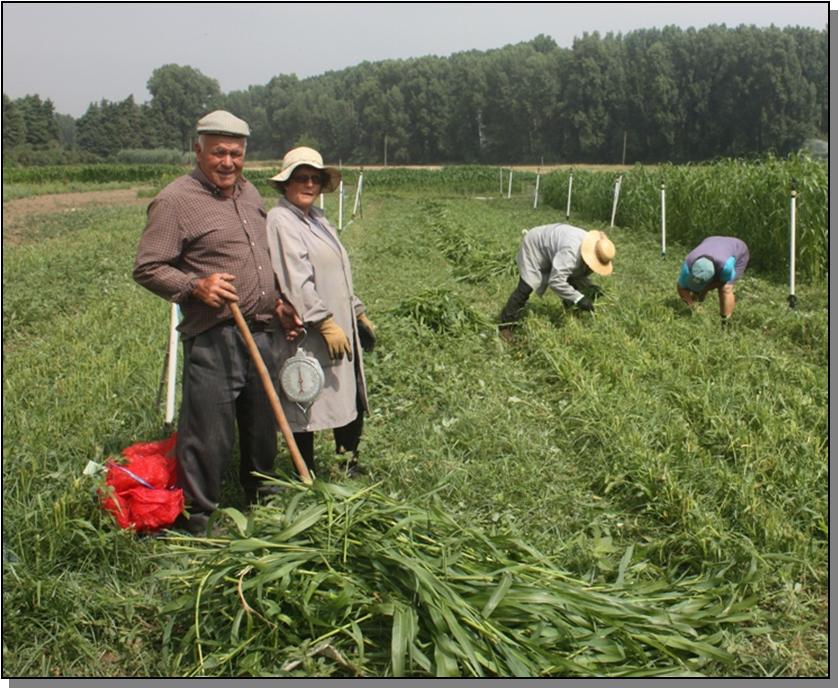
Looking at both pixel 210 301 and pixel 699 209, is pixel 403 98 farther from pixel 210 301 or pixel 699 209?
pixel 210 301

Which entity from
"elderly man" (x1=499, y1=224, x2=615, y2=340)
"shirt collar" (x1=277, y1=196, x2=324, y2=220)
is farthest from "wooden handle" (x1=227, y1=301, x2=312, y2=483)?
"elderly man" (x1=499, y1=224, x2=615, y2=340)

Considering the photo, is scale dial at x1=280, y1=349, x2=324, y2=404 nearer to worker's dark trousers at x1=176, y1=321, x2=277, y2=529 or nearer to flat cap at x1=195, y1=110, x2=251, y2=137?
worker's dark trousers at x1=176, y1=321, x2=277, y2=529

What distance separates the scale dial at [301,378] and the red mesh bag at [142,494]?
2.16ft

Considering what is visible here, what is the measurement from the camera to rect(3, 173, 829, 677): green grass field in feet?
9.50

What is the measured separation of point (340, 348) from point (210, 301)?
2.39 ft

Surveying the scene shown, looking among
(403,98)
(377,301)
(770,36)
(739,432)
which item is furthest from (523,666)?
(403,98)

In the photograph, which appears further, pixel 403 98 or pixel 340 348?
pixel 403 98

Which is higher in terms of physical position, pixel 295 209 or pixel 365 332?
pixel 295 209

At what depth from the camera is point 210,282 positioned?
3.30 m

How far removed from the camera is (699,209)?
568 inches

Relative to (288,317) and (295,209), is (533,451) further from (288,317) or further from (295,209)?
(295,209)

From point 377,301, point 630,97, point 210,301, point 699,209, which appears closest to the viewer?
point 210,301

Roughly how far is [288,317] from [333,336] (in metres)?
0.23

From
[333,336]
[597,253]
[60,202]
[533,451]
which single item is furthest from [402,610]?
[60,202]
